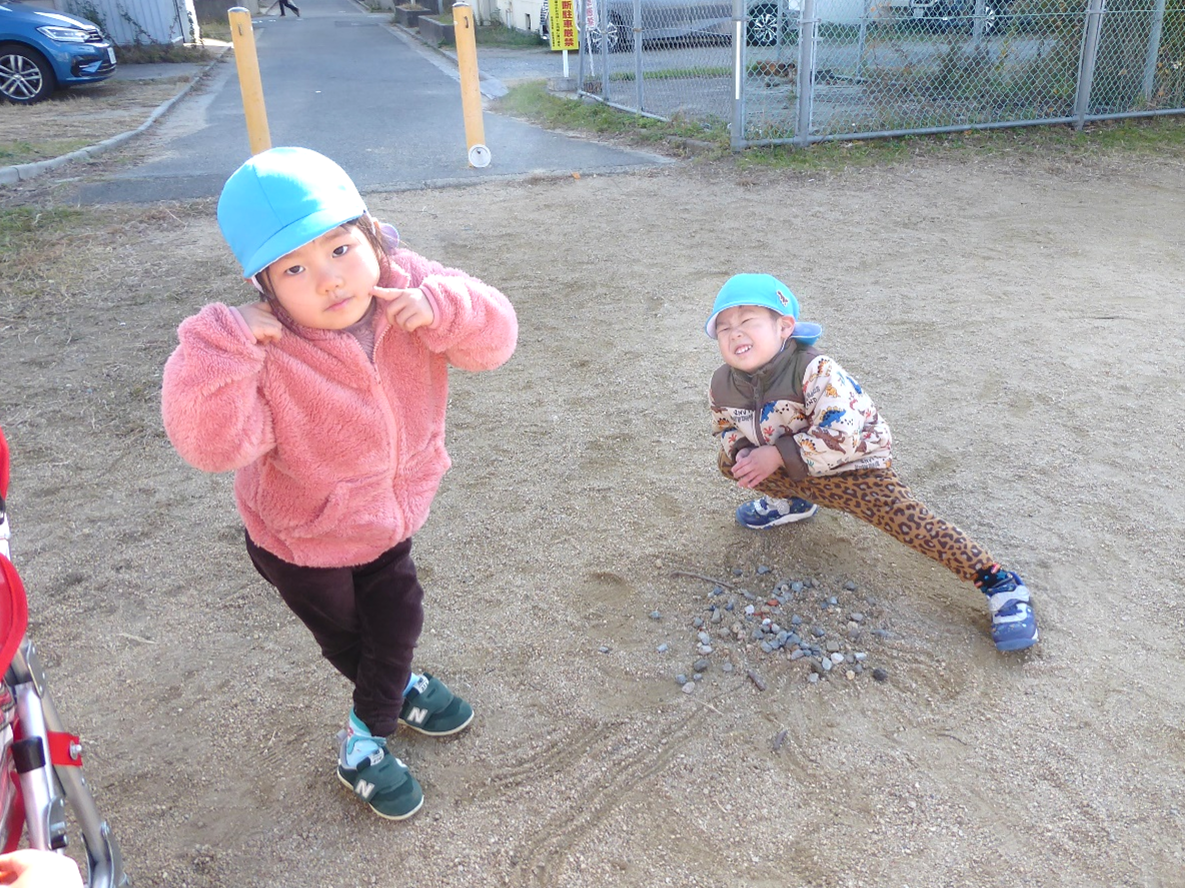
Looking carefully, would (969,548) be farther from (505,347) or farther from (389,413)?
(389,413)

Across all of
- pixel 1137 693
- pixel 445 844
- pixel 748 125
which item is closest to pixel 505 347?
pixel 445 844

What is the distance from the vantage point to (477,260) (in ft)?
18.6

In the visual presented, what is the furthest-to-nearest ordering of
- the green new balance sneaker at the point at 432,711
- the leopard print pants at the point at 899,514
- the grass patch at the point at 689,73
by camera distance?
the grass patch at the point at 689,73 → the leopard print pants at the point at 899,514 → the green new balance sneaker at the point at 432,711

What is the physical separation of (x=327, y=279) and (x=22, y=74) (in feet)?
40.9

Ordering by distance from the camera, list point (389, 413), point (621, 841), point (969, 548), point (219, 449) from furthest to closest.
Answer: point (969, 548) < point (621, 841) < point (389, 413) < point (219, 449)

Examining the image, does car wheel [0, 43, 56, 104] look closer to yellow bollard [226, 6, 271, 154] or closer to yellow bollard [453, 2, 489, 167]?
yellow bollard [453, 2, 489, 167]

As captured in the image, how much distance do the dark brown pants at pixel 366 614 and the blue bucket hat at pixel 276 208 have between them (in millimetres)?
630

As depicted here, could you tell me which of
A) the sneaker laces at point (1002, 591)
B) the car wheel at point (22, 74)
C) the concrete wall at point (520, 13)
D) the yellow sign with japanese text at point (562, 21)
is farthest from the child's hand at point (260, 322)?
the concrete wall at point (520, 13)

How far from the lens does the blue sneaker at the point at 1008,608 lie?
2.42 m

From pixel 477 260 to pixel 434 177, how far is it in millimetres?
2480

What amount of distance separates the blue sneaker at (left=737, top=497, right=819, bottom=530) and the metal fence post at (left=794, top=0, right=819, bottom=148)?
219 inches

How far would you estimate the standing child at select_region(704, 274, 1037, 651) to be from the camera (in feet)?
8.16

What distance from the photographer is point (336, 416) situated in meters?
1.80

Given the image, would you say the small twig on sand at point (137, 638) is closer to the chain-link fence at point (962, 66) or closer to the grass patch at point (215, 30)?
the chain-link fence at point (962, 66)
